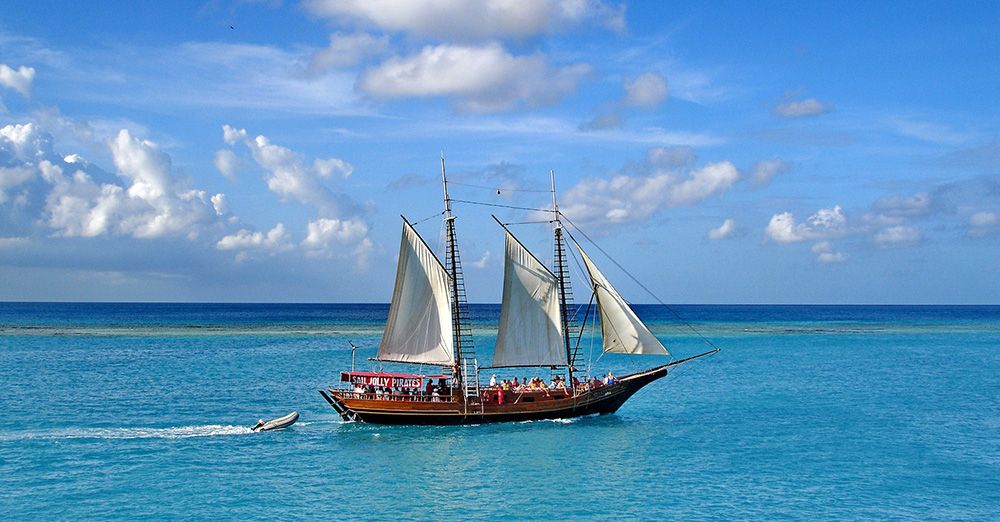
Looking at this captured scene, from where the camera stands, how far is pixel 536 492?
34.8 m

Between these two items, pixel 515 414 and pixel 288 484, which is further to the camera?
pixel 515 414

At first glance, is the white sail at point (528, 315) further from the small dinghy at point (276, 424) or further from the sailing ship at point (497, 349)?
the small dinghy at point (276, 424)

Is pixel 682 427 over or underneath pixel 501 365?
underneath

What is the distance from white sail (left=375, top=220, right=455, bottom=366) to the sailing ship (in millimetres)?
Answer: 65

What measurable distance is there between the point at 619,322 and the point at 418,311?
13.1 metres

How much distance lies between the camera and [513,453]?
42312mm

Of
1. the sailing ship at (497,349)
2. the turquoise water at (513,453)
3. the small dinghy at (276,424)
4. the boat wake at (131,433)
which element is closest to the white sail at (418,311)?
the sailing ship at (497,349)

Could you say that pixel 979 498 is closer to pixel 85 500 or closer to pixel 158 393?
pixel 85 500

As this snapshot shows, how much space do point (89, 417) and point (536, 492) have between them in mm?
31534

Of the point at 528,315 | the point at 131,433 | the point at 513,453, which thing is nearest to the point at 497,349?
the point at 528,315

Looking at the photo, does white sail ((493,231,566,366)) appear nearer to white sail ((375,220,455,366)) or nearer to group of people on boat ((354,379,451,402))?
white sail ((375,220,455,366))

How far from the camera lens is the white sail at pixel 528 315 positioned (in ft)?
177

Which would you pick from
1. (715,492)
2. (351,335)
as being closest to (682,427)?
(715,492)

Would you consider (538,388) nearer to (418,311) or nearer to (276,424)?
(418,311)
